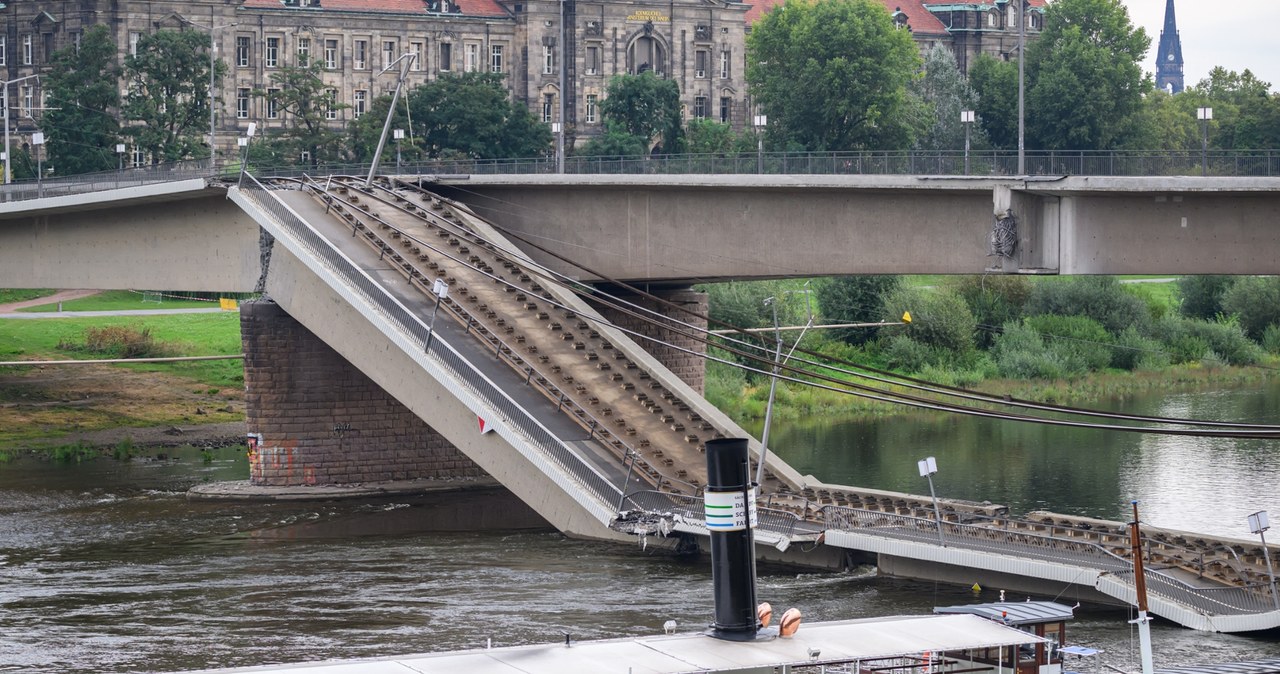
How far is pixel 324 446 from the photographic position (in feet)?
194

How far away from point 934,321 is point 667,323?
33.3 metres

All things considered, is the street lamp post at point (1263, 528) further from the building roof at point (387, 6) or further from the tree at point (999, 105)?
→ the building roof at point (387, 6)

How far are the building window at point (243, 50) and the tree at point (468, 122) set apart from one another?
28.3m

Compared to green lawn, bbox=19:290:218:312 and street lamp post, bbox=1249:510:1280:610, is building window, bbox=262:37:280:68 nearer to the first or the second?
green lawn, bbox=19:290:218:312

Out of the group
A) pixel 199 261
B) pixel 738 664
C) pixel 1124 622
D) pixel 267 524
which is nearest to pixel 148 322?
pixel 199 261

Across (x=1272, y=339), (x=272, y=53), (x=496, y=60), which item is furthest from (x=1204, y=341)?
(x=272, y=53)

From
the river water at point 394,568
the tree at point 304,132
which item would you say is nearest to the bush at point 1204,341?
the river water at point 394,568

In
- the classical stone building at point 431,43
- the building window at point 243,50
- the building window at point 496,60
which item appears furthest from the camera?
the building window at point 496,60

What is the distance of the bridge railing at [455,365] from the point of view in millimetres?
47312

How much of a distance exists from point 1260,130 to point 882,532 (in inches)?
3571

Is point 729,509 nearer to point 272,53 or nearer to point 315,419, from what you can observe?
point 315,419

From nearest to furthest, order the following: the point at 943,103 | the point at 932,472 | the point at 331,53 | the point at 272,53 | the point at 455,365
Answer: the point at 932,472
the point at 455,365
the point at 943,103
the point at 272,53
the point at 331,53

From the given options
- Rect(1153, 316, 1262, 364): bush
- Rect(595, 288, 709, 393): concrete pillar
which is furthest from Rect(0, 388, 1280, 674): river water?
Rect(1153, 316, 1262, 364): bush

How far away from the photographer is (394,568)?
46188 mm
